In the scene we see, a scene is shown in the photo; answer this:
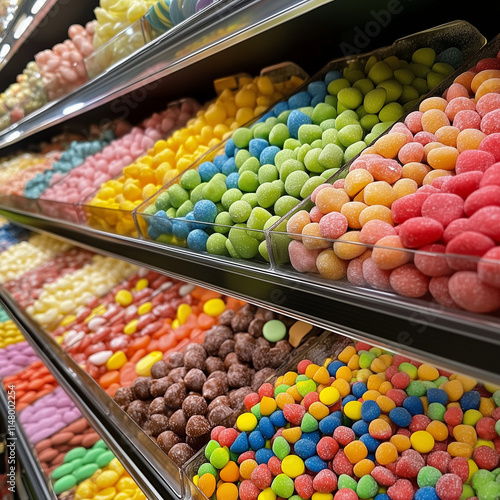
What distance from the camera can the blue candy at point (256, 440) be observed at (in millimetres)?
998

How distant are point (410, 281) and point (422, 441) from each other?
406 mm

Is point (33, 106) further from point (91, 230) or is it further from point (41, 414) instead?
point (41, 414)

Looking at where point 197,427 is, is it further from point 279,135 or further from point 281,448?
point 279,135

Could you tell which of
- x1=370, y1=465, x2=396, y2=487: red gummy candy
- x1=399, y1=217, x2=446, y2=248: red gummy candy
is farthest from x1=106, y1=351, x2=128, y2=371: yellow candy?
x1=399, y1=217, x2=446, y2=248: red gummy candy

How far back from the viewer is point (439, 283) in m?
0.57

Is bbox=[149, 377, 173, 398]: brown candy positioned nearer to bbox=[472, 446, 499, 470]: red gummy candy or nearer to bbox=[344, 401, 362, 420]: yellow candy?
A: bbox=[344, 401, 362, 420]: yellow candy

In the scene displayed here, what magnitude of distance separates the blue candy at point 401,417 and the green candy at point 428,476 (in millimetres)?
97

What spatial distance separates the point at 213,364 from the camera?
134 centimetres

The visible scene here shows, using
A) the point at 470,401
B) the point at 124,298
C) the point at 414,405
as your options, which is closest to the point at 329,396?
the point at 414,405

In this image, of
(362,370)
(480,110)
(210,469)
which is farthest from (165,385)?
(480,110)

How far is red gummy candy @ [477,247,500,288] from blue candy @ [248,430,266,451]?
0.68 meters

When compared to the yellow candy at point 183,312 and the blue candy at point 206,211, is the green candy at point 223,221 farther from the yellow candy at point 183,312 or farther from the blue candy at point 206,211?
the yellow candy at point 183,312

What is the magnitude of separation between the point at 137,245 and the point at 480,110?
1007mm

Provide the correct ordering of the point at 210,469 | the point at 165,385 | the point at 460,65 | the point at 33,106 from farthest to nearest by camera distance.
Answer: the point at 33,106, the point at 165,385, the point at 460,65, the point at 210,469
